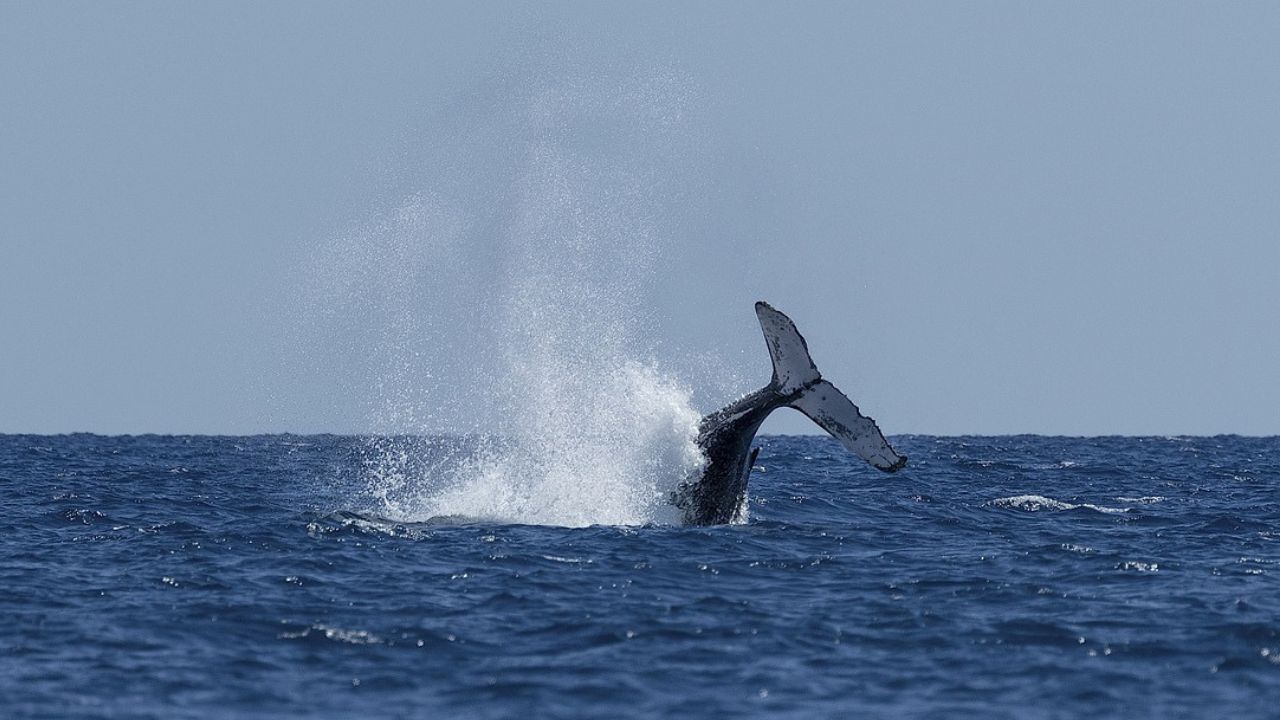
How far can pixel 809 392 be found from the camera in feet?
69.3

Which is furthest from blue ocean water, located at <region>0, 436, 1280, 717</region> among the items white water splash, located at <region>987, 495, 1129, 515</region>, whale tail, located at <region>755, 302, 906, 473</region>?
whale tail, located at <region>755, 302, 906, 473</region>

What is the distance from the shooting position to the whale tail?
20578mm

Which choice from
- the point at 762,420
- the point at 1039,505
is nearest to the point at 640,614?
the point at 762,420

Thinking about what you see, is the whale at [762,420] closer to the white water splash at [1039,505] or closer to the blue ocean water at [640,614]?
the blue ocean water at [640,614]

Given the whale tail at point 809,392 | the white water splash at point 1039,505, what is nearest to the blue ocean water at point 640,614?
the white water splash at point 1039,505

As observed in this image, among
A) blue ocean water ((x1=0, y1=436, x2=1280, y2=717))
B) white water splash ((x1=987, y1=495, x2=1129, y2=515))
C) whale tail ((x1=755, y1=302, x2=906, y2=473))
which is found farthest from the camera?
white water splash ((x1=987, y1=495, x2=1129, y2=515))

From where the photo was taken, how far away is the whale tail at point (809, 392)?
2058 centimetres

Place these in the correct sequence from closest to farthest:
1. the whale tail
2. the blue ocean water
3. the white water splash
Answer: the blue ocean water, the whale tail, the white water splash

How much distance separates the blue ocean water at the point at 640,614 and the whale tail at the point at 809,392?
1561mm

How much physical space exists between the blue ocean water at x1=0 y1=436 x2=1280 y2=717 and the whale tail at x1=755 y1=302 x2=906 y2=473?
156cm

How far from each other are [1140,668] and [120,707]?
8672 millimetres

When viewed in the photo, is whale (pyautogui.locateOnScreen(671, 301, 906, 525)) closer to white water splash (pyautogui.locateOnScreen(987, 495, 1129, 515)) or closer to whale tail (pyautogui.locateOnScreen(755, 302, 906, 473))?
whale tail (pyautogui.locateOnScreen(755, 302, 906, 473))

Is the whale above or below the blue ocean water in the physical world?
above

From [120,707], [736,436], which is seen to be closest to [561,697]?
[120,707]
